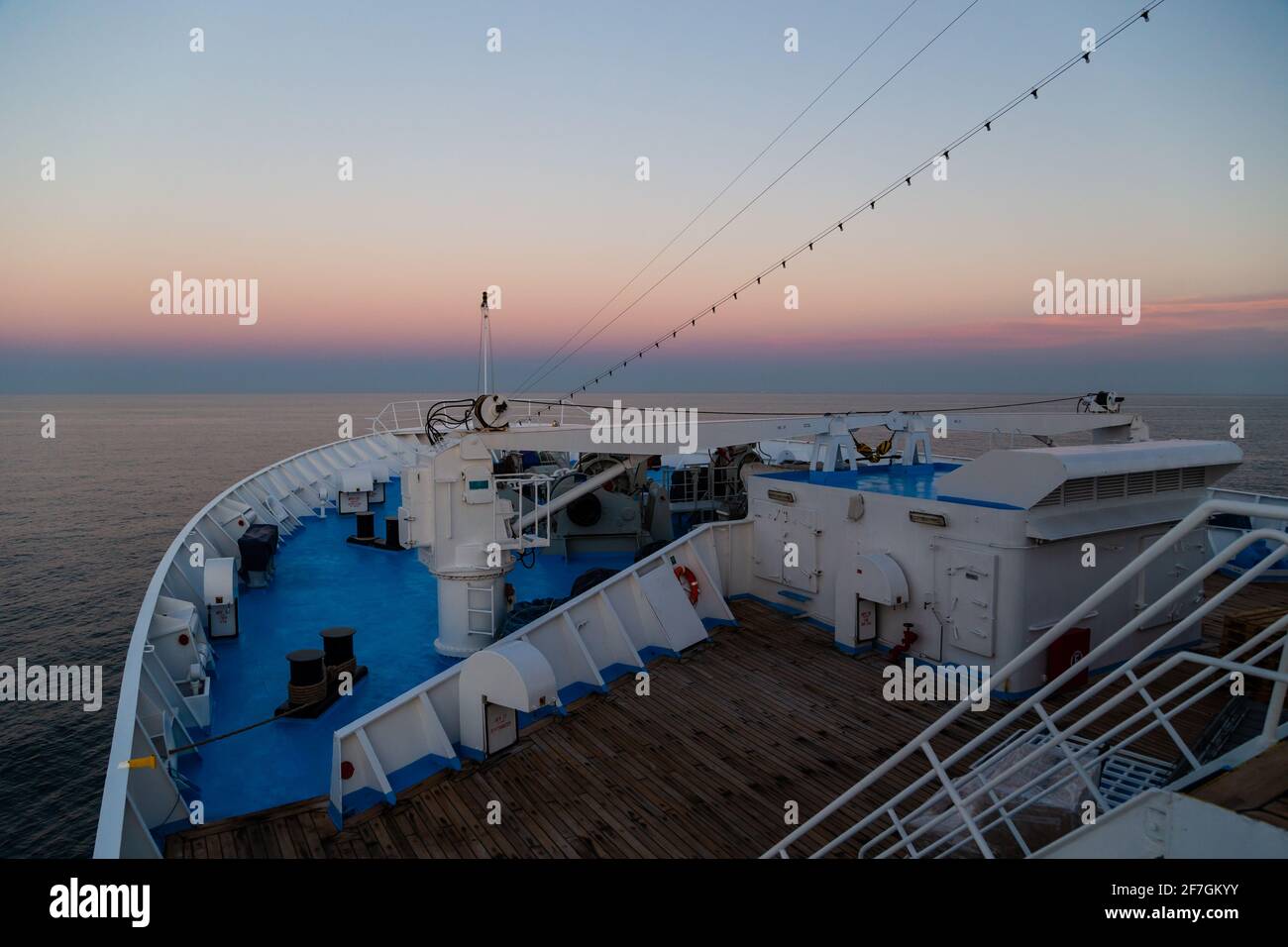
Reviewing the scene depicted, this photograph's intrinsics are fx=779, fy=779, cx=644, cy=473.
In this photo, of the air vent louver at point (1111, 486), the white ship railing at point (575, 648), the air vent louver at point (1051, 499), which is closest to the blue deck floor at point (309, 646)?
the white ship railing at point (575, 648)

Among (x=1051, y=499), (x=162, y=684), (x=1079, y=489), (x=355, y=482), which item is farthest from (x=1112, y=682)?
(x=355, y=482)

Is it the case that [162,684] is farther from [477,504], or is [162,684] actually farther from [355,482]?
[355,482]

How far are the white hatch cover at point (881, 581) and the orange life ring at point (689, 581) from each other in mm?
2433

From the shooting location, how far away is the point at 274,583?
14.4 m

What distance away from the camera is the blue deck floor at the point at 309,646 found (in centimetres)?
812

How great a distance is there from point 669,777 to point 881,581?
3.93 meters

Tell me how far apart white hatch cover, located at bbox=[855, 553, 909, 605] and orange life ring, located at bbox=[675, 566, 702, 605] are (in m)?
2.43

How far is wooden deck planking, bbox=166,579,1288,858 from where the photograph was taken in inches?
268

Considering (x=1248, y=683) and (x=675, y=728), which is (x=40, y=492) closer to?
(x=675, y=728)

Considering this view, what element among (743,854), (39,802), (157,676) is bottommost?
(39,802)

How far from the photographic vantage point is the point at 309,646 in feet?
38.0
